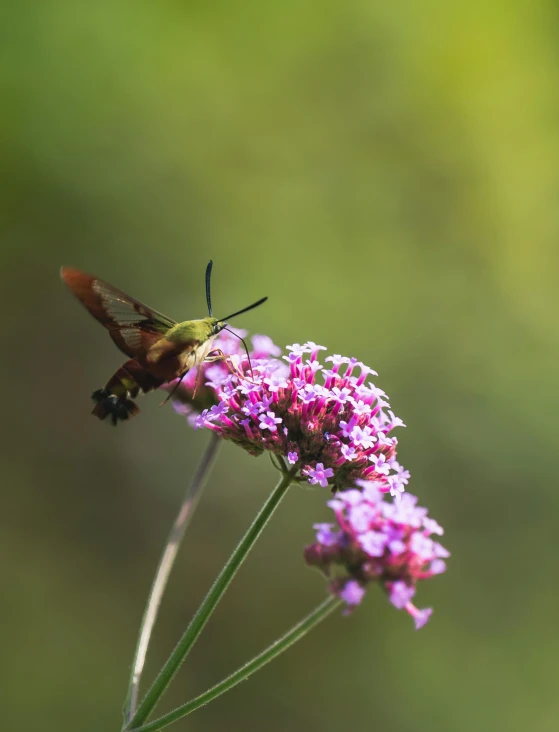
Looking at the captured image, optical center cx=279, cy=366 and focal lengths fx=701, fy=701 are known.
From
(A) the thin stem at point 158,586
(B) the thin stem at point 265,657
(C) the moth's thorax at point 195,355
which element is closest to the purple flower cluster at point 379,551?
(B) the thin stem at point 265,657

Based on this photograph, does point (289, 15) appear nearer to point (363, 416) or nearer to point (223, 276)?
point (223, 276)

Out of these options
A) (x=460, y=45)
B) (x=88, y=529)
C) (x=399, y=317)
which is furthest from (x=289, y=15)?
(x=88, y=529)

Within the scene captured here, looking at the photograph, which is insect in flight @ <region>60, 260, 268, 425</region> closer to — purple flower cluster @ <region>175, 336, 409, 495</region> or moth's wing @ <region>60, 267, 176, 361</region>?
moth's wing @ <region>60, 267, 176, 361</region>

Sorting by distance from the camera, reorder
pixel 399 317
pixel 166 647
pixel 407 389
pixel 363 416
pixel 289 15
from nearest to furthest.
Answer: pixel 363 416 < pixel 166 647 < pixel 407 389 < pixel 399 317 < pixel 289 15

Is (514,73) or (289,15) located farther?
(514,73)

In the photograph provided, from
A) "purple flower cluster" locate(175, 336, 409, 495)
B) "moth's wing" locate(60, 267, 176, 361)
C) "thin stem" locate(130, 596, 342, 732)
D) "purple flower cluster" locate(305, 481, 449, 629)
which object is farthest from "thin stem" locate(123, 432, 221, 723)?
"purple flower cluster" locate(305, 481, 449, 629)

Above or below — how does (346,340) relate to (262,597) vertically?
above

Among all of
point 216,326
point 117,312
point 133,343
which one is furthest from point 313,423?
point 117,312
